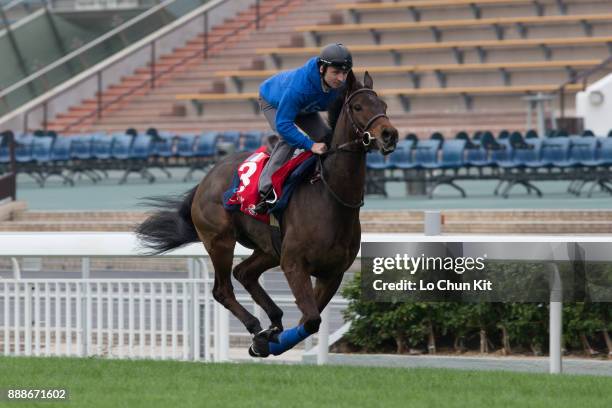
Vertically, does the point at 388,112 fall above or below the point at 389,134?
below

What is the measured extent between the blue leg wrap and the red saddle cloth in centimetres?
66

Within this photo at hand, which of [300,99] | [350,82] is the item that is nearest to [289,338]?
[300,99]

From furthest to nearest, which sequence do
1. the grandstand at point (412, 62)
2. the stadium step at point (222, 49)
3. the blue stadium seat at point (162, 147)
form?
the stadium step at point (222, 49)
the grandstand at point (412, 62)
the blue stadium seat at point (162, 147)

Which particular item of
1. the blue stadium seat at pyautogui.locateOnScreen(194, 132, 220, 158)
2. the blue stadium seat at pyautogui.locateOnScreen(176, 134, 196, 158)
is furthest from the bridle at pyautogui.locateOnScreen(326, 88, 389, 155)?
the blue stadium seat at pyautogui.locateOnScreen(176, 134, 196, 158)

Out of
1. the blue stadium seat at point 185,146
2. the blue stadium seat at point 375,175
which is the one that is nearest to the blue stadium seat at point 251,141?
the blue stadium seat at point 185,146

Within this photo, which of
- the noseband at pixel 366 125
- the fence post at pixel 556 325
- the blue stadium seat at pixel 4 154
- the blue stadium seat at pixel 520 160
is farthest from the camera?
the blue stadium seat at pixel 4 154

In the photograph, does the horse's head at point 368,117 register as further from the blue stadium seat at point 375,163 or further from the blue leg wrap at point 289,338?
the blue stadium seat at point 375,163

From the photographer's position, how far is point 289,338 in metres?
7.51

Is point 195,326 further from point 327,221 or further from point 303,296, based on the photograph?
point 327,221

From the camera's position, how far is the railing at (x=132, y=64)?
29.5 meters

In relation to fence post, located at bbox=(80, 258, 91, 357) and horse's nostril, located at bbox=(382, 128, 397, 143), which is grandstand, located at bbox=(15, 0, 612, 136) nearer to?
fence post, located at bbox=(80, 258, 91, 357)

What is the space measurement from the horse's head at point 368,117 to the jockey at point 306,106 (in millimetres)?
108

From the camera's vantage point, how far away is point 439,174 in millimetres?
22438

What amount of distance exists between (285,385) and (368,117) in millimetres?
1388
